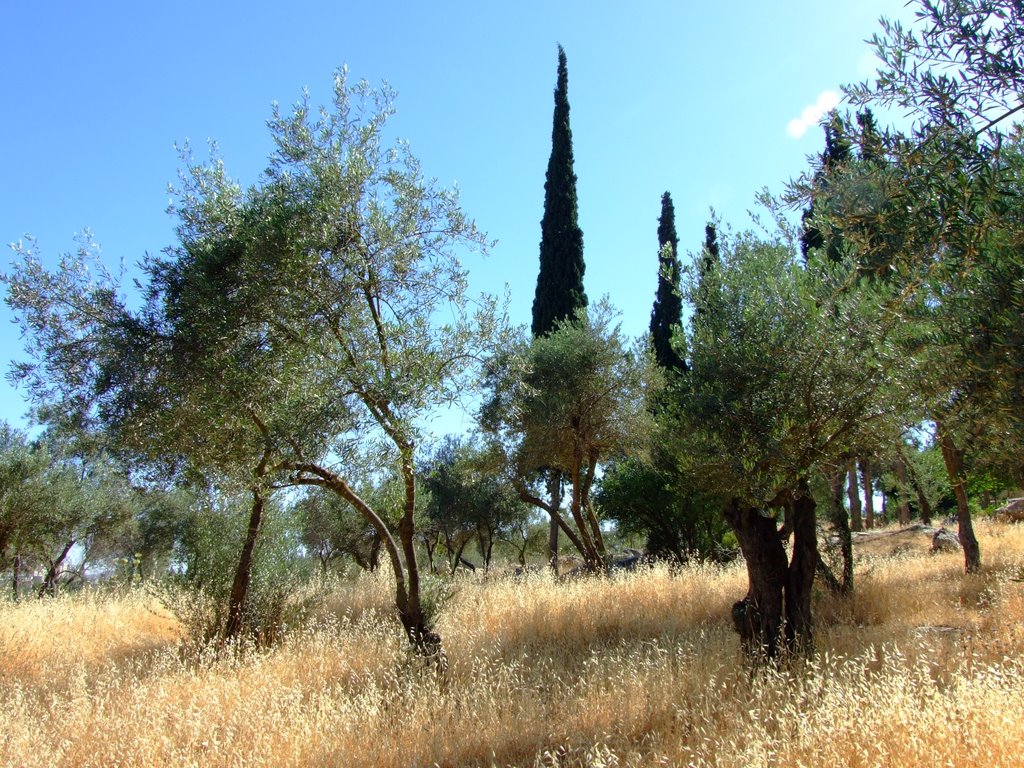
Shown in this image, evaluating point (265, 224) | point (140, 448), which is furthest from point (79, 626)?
point (265, 224)

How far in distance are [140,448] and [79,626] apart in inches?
227

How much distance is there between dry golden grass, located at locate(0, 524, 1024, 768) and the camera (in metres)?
4.74

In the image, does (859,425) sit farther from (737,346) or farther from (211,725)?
(211,725)

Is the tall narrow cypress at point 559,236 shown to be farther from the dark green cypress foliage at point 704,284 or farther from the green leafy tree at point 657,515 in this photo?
the dark green cypress foliage at point 704,284

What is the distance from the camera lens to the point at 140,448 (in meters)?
8.01

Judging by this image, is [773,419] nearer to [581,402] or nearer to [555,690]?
[555,690]

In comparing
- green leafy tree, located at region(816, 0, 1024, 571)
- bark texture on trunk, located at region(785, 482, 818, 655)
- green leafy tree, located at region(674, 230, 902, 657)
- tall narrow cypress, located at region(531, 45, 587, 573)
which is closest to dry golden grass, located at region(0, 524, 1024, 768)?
bark texture on trunk, located at region(785, 482, 818, 655)

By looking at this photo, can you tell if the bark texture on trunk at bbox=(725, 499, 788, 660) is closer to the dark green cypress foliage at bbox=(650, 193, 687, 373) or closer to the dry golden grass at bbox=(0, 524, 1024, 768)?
the dry golden grass at bbox=(0, 524, 1024, 768)

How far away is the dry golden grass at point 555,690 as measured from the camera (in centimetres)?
474

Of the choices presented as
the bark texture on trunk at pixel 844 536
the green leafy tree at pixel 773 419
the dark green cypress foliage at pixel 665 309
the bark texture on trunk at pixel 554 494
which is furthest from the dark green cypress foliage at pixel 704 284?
the dark green cypress foliage at pixel 665 309

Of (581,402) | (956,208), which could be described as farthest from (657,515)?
(956,208)

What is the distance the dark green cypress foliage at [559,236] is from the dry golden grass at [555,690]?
13645 mm

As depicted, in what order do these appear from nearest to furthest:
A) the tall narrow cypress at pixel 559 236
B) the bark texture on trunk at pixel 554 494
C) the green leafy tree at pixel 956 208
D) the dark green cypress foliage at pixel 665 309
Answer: the green leafy tree at pixel 956 208 → the bark texture on trunk at pixel 554 494 → the tall narrow cypress at pixel 559 236 → the dark green cypress foliage at pixel 665 309

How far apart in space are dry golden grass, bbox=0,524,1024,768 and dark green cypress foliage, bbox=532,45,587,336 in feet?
44.8
